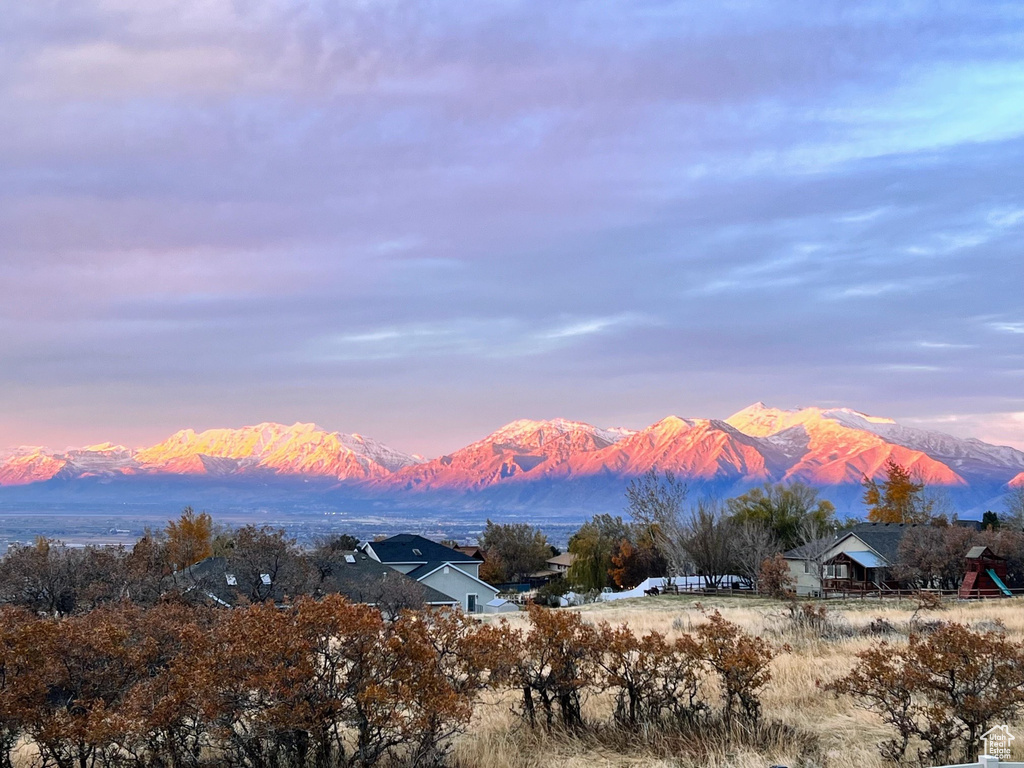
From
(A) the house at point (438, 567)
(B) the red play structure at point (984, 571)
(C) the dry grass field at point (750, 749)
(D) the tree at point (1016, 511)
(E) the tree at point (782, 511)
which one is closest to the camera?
(C) the dry grass field at point (750, 749)

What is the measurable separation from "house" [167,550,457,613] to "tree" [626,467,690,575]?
1143 inches

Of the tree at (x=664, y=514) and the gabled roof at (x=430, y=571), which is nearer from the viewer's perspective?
the gabled roof at (x=430, y=571)

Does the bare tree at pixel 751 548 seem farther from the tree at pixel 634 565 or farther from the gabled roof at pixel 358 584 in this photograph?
the gabled roof at pixel 358 584

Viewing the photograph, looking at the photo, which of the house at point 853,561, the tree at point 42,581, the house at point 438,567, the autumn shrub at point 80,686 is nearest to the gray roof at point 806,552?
the house at point 853,561

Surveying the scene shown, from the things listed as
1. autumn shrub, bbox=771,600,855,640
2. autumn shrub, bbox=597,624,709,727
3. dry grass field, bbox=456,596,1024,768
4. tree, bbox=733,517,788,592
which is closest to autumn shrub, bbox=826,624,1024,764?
dry grass field, bbox=456,596,1024,768

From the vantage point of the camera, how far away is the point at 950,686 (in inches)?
351

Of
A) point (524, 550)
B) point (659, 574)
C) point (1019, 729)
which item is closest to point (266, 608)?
point (1019, 729)

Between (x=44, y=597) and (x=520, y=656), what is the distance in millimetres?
20565

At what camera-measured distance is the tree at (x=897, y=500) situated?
83562 millimetres

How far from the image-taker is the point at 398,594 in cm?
3825

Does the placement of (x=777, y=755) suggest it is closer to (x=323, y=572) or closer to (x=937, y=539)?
(x=323, y=572)

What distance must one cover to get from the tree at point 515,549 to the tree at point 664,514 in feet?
69.7

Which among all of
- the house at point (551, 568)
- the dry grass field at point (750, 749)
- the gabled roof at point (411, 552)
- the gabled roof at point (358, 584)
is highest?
the dry grass field at point (750, 749)

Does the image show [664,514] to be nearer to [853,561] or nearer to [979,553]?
[853,561]
